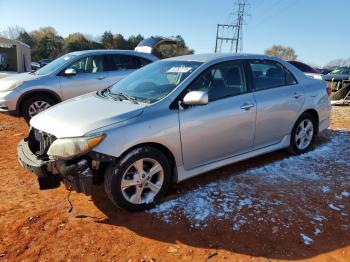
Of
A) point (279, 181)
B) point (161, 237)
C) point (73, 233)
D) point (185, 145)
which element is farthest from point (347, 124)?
point (73, 233)

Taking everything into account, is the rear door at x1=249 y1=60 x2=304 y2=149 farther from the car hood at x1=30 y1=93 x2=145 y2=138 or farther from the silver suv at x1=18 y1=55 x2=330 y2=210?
the car hood at x1=30 y1=93 x2=145 y2=138

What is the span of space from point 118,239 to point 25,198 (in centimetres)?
146

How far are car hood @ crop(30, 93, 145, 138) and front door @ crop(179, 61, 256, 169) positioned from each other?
2.09 ft

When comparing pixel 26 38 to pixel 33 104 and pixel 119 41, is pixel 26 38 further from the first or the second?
pixel 33 104

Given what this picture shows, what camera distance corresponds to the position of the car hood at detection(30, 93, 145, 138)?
339 centimetres

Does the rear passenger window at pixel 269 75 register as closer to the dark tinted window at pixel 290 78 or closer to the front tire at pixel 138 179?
the dark tinted window at pixel 290 78

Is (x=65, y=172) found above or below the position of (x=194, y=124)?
below

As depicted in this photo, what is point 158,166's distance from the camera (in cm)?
368

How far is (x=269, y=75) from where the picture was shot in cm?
497

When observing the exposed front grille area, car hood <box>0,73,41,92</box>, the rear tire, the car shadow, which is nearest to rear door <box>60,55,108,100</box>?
the rear tire

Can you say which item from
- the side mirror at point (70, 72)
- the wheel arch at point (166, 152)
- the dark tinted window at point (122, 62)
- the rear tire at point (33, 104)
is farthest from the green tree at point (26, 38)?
the wheel arch at point (166, 152)

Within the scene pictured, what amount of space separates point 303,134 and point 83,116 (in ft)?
11.9

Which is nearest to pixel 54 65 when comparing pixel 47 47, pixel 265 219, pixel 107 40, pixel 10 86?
pixel 10 86

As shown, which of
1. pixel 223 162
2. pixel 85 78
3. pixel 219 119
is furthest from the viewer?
pixel 85 78
